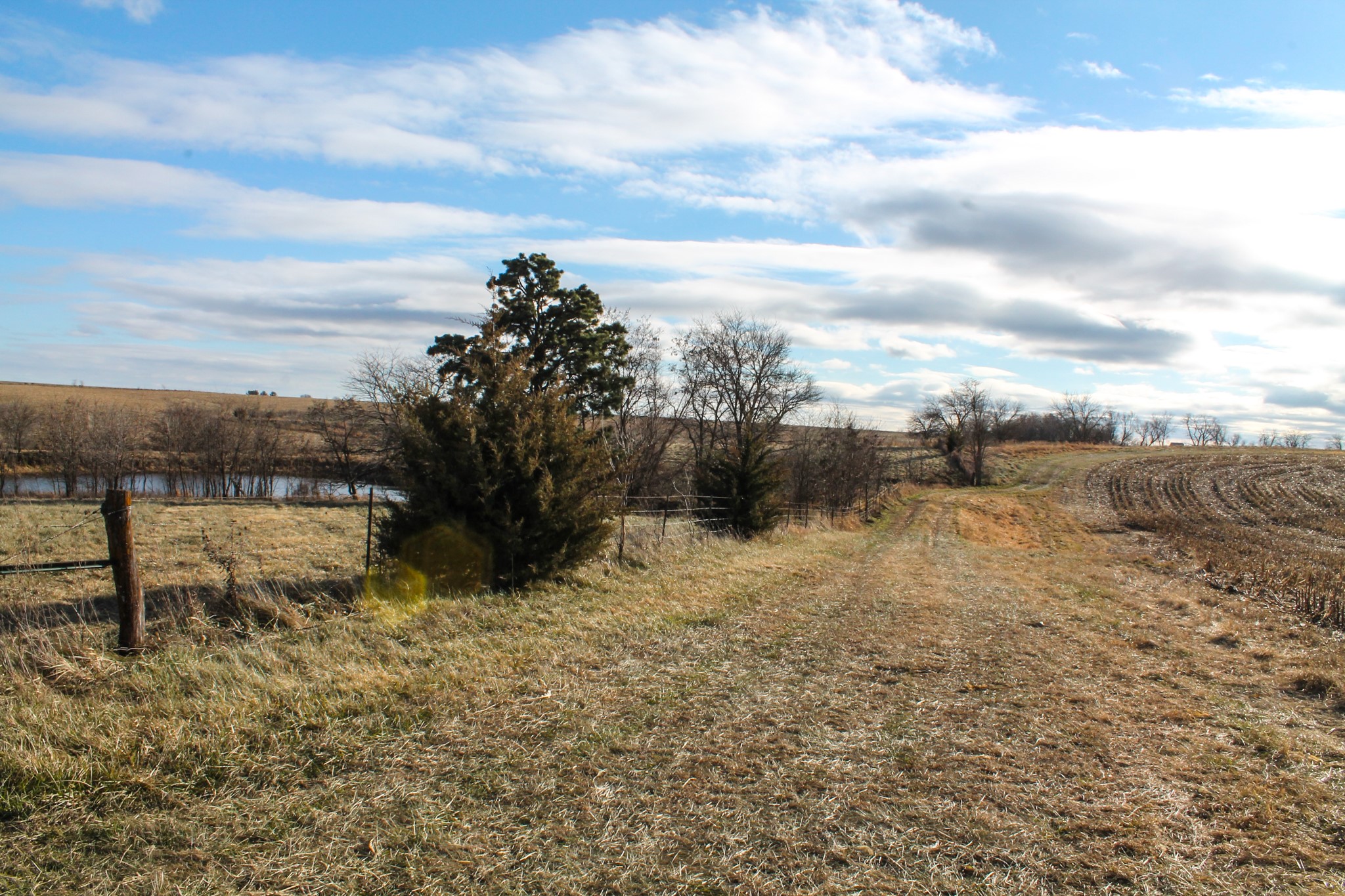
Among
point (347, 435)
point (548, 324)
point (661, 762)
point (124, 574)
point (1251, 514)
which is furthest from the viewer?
point (347, 435)

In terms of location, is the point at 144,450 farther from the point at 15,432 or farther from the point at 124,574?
the point at 124,574

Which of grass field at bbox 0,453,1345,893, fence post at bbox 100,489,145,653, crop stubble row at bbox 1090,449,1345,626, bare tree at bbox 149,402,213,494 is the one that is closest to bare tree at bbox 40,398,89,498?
bare tree at bbox 149,402,213,494

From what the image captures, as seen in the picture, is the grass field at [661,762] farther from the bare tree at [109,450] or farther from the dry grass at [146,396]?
the dry grass at [146,396]

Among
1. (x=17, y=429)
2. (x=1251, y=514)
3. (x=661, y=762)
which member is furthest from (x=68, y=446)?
(x=1251, y=514)

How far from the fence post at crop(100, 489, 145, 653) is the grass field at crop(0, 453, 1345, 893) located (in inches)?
11.7

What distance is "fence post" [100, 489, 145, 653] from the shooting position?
5957mm

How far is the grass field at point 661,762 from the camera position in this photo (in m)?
3.41

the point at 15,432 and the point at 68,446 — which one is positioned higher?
the point at 15,432

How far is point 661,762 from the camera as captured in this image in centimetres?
458

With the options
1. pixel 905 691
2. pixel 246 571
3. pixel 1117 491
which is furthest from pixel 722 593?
pixel 1117 491

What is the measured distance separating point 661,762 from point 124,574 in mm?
4755

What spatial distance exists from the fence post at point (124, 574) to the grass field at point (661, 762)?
0.97 feet

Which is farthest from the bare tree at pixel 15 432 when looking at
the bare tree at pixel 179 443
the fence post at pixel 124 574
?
the fence post at pixel 124 574

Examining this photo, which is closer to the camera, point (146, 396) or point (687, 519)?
point (687, 519)
